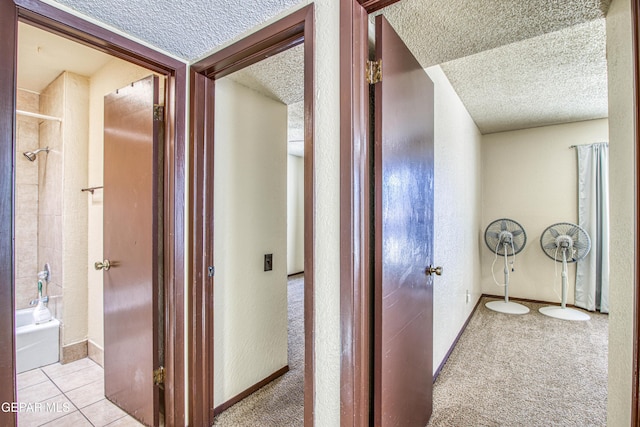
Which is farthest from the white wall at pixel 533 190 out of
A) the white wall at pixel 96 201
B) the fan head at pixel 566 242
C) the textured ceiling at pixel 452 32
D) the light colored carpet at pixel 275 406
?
the white wall at pixel 96 201

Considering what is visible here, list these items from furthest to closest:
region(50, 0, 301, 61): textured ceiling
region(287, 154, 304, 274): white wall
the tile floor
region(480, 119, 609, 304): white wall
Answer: region(287, 154, 304, 274): white wall → region(480, 119, 609, 304): white wall → the tile floor → region(50, 0, 301, 61): textured ceiling

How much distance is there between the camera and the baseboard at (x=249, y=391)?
70.7 inches

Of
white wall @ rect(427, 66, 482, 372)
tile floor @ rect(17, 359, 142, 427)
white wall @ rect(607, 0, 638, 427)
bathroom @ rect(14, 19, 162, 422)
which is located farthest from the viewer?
bathroom @ rect(14, 19, 162, 422)

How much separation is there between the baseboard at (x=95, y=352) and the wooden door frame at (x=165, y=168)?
43.6 inches

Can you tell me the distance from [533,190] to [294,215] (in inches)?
155

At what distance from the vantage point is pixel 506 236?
3.66 m

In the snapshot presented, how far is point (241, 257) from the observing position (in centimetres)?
193

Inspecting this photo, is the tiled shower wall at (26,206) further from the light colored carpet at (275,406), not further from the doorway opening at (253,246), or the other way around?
the light colored carpet at (275,406)

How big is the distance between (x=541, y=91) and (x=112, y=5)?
339 centimetres

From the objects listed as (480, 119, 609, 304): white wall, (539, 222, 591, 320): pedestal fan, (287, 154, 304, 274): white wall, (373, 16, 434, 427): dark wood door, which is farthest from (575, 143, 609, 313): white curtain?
(287, 154, 304, 274): white wall

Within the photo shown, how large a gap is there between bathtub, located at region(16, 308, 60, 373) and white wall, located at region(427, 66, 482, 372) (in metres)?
2.98

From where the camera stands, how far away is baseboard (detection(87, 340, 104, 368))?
7.49 ft

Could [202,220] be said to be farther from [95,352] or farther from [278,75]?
[95,352]

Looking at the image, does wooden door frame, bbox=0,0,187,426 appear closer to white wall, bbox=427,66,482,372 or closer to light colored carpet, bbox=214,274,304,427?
light colored carpet, bbox=214,274,304,427
